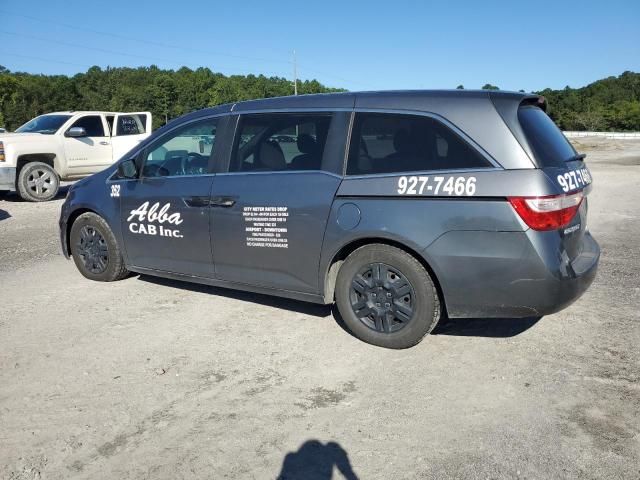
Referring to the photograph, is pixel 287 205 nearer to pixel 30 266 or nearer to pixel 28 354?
pixel 28 354

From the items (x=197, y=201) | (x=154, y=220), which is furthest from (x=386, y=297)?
(x=154, y=220)

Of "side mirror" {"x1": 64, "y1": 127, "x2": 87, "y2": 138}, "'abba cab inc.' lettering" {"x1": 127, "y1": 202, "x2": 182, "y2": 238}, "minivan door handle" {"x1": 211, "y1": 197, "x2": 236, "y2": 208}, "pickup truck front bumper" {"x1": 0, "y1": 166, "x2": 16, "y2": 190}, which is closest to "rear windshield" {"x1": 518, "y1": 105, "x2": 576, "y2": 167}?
"minivan door handle" {"x1": 211, "y1": 197, "x2": 236, "y2": 208}

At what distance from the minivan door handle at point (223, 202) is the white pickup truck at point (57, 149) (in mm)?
8616

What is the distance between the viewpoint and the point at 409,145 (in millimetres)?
3844

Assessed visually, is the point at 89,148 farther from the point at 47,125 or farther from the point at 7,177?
the point at 7,177

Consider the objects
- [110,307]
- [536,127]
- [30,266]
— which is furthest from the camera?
[30,266]

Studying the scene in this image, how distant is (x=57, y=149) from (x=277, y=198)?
31.7ft

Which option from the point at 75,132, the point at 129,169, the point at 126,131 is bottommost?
the point at 129,169

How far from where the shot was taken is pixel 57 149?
12.1 m

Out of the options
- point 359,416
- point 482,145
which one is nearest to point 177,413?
point 359,416

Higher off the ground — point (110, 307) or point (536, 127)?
point (536, 127)

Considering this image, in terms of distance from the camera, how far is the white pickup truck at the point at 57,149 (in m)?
11.4

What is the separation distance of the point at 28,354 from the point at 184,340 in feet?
3.59

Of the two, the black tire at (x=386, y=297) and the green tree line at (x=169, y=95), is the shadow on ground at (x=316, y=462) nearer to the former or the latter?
the black tire at (x=386, y=297)
